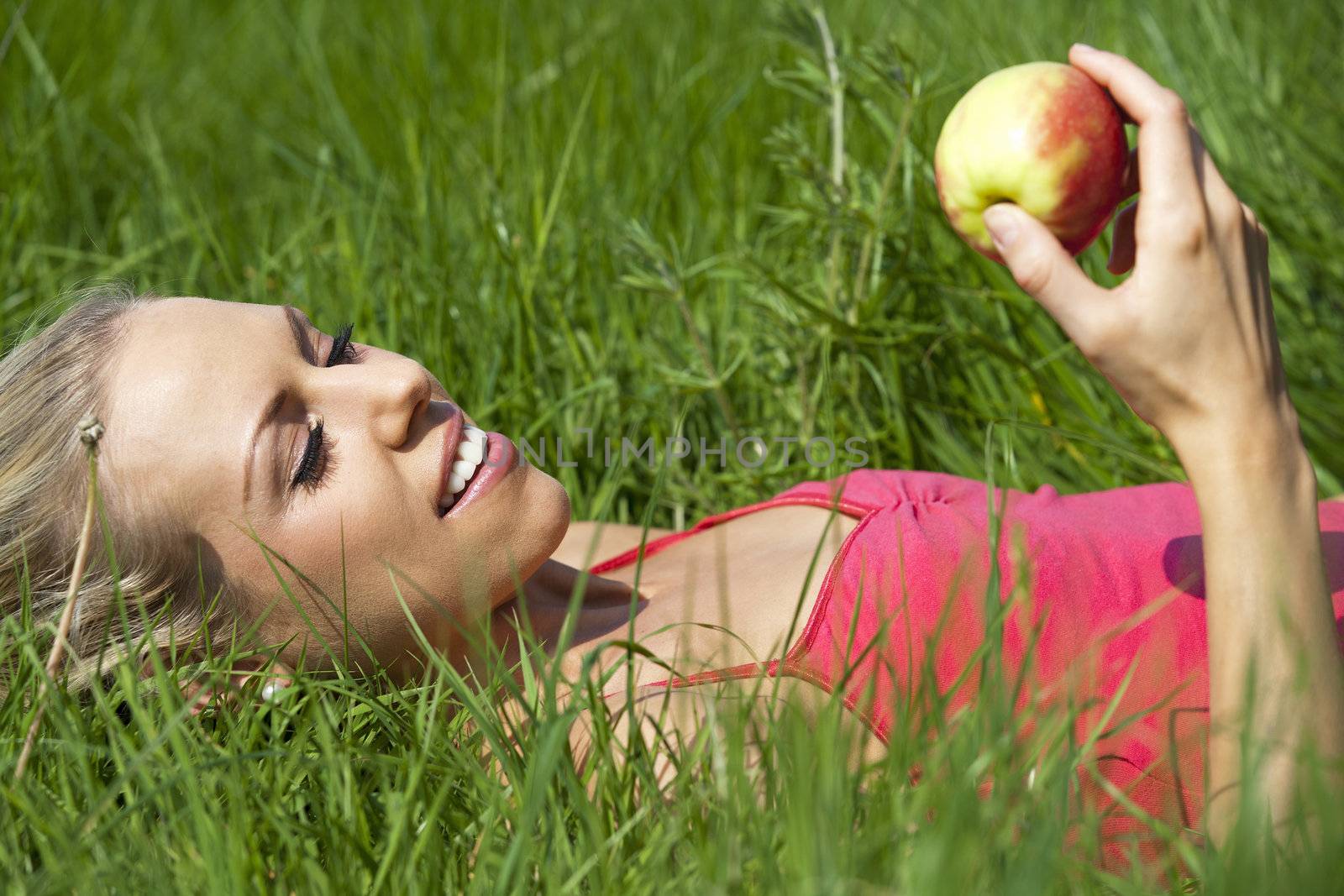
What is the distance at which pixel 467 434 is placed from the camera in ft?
6.14

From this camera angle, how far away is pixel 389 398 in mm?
1760

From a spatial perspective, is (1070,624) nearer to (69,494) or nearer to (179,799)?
(179,799)

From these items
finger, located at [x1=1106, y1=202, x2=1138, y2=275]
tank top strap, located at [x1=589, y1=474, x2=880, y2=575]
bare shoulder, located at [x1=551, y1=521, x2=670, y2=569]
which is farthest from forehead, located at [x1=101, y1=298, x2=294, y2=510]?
finger, located at [x1=1106, y1=202, x2=1138, y2=275]

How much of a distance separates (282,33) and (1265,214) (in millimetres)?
3439

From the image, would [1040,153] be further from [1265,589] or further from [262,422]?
[262,422]

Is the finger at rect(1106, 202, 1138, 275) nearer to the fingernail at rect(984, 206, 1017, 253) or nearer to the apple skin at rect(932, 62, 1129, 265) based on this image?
the apple skin at rect(932, 62, 1129, 265)

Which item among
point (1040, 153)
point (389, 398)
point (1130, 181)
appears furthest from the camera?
point (389, 398)

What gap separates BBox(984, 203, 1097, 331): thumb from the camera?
1.33 metres

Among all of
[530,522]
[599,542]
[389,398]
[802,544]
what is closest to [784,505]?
[802,544]

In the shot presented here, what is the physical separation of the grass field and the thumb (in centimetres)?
18

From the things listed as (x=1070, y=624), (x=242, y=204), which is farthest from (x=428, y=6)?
(x=1070, y=624)

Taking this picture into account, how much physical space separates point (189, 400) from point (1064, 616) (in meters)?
1.26

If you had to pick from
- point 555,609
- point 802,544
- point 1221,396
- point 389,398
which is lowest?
point 555,609

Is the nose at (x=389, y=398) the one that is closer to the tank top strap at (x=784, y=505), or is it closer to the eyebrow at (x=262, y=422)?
the eyebrow at (x=262, y=422)
